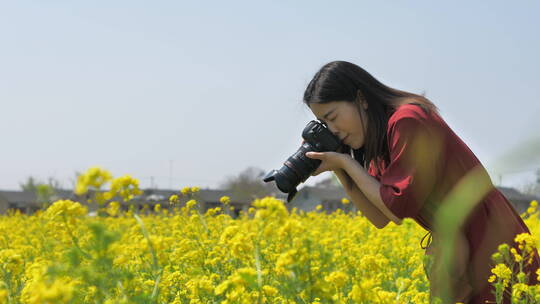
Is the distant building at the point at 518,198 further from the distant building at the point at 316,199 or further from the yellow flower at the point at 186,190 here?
the distant building at the point at 316,199

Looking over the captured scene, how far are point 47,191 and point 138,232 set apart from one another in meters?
2.82

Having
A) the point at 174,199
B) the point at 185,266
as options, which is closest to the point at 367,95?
the point at 185,266

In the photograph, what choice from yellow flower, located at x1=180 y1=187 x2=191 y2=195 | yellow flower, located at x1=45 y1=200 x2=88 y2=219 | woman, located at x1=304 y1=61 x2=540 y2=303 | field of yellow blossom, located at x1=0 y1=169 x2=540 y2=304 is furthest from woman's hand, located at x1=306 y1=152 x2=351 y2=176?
yellow flower, located at x1=180 y1=187 x2=191 y2=195

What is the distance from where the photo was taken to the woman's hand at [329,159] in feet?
7.50

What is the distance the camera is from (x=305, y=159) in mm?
2453

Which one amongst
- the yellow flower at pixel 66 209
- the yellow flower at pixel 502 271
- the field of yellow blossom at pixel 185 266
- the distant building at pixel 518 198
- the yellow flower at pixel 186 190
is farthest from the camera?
the yellow flower at pixel 186 190

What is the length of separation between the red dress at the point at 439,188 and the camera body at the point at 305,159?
0.88 ft

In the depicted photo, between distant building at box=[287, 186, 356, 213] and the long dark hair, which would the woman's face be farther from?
distant building at box=[287, 186, 356, 213]

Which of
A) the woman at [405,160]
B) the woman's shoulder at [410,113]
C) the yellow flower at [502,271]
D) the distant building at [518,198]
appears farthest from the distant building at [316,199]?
the yellow flower at [502,271]

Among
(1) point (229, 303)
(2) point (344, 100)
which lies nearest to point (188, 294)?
A: (1) point (229, 303)

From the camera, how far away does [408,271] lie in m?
3.95

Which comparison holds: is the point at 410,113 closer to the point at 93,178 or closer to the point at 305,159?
the point at 305,159

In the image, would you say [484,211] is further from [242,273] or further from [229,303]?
[242,273]

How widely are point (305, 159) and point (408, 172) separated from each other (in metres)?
0.51
